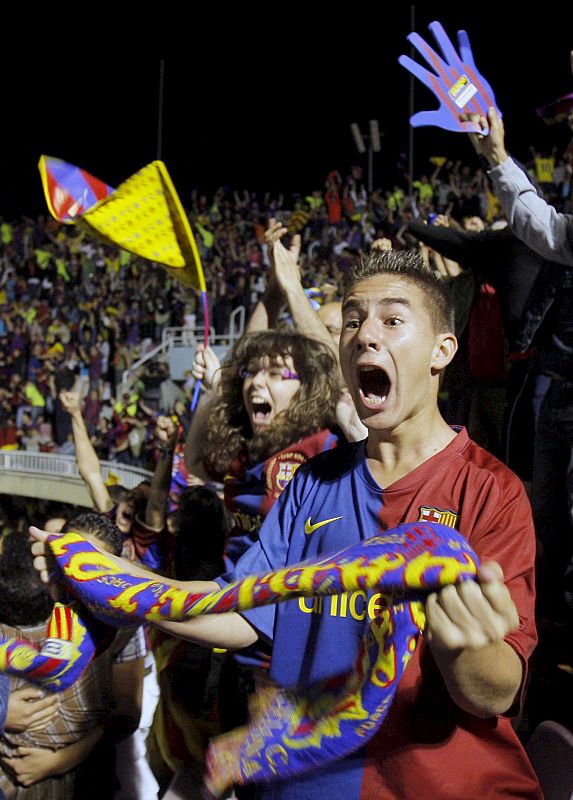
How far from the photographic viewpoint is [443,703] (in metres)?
1.11

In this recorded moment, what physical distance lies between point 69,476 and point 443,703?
453 inches

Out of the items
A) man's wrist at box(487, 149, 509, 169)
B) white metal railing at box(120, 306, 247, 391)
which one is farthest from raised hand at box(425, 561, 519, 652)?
white metal railing at box(120, 306, 247, 391)

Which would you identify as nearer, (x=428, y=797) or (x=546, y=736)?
(x=428, y=797)

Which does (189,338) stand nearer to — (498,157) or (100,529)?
(100,529)

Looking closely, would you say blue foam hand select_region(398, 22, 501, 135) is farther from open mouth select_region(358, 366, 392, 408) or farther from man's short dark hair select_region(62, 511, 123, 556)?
man's short dark hair select_region(62, 511, 123, 556)

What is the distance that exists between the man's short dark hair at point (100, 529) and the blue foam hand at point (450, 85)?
5.46 feet

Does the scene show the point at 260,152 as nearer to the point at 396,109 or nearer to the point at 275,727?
the point at 396,109

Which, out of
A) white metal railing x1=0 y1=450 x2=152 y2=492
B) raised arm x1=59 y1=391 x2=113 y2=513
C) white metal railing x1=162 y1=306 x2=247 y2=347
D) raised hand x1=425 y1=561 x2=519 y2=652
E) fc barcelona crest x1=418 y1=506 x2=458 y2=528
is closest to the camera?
raised hand x1=425 y1=561 x2=519 y2=652

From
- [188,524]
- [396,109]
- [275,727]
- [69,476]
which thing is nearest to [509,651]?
[275,727]

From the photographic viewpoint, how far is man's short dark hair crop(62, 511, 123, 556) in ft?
7.97

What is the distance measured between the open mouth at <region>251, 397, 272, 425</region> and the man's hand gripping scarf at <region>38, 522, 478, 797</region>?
1097 millimetres

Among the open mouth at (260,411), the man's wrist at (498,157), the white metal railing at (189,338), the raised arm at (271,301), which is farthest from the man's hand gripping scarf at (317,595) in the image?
the white metal railing at (189,338)

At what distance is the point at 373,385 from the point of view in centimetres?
135

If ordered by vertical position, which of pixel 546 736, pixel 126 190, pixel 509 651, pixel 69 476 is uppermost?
pixel 126 190
